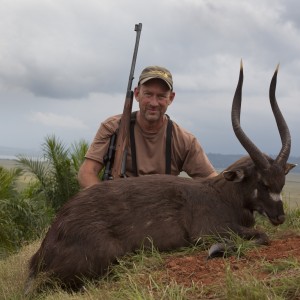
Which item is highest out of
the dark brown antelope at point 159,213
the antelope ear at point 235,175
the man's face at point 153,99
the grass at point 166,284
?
the man's face at point 153,99

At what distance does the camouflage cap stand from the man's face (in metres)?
0.07

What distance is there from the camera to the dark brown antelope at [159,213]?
5887 millimetres

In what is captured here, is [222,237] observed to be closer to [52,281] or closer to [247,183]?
[247,183]

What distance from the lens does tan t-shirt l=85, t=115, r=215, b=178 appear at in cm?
836

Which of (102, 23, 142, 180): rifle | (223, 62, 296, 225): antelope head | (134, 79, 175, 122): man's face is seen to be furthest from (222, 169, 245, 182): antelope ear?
(134, 79, 175, 122): man's face

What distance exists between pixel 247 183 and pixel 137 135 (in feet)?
7.92

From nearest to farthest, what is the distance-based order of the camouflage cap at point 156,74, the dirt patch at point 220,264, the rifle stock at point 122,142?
the dirt patch at point 220,264 < the rifle stock at point 122,142 < the camouflage cap at point 156,74

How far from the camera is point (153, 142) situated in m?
8.48

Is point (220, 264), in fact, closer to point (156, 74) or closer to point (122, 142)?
point (122, 142)

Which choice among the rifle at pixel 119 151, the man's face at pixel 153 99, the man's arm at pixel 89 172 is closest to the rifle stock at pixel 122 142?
the rifle at pixel 119 151

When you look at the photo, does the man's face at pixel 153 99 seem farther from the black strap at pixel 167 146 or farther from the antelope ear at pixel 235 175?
the antelope ear at pixel 235 175

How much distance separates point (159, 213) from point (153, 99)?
2477 mm

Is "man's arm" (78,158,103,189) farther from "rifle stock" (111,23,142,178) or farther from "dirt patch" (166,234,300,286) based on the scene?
"dirt patch" (166,234,300,286)

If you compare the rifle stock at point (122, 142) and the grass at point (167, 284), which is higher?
the rifle stock at point (122, 142)
